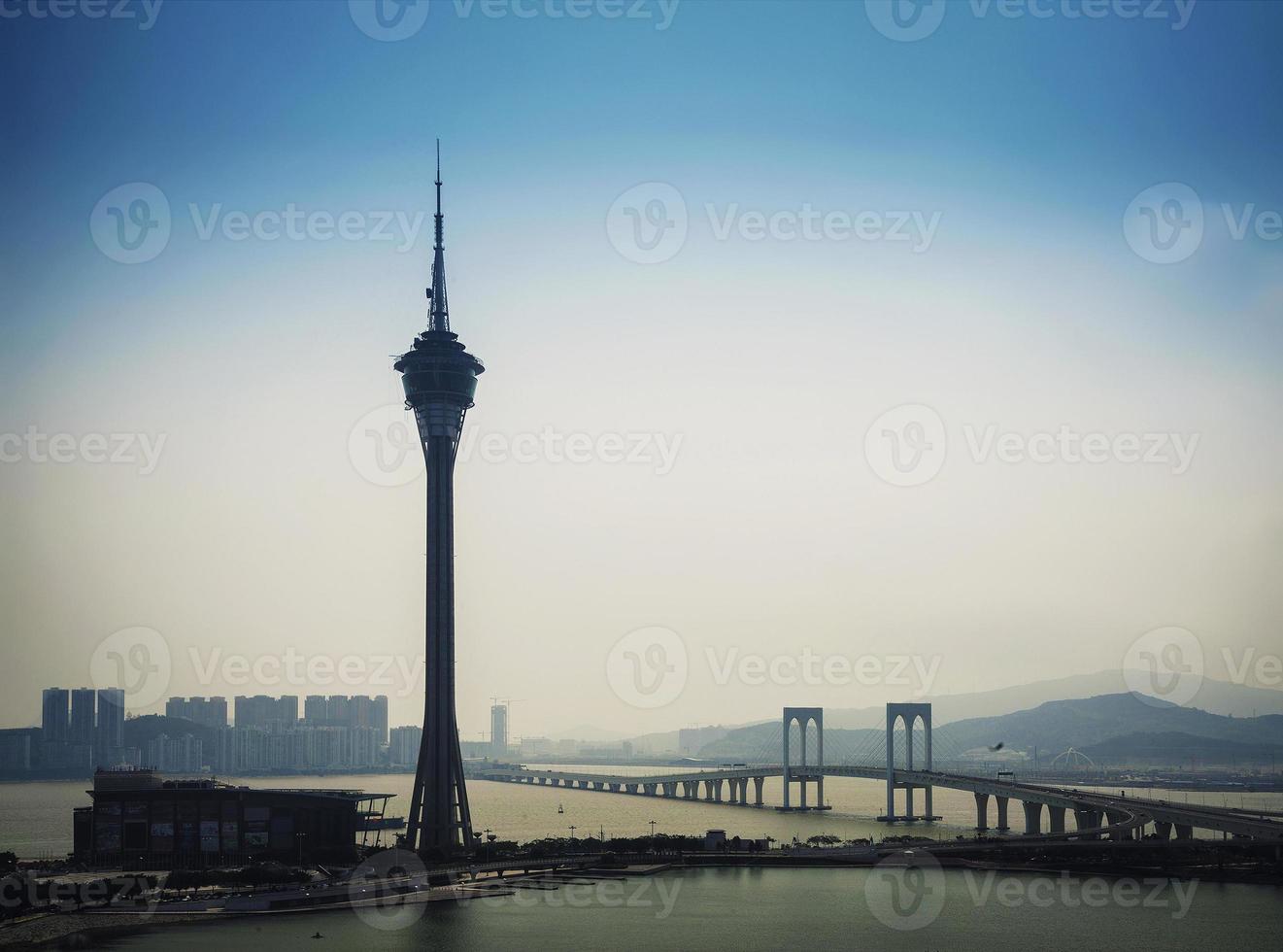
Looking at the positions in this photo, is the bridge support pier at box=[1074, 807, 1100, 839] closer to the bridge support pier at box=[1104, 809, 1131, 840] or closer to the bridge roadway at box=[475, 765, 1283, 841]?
the bridge roadway at box=[475, 765, 1283, 841]

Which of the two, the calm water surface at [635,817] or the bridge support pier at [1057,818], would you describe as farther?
the calm water surface at [635,817]

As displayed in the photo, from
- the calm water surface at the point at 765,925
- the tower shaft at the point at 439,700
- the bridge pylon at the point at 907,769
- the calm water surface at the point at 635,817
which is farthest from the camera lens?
the bridge pylon at the point at 907,769

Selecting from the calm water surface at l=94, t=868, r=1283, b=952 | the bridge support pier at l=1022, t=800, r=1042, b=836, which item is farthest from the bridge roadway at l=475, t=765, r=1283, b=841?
the calm water surface at l=94, t=868, r=1283, b=952

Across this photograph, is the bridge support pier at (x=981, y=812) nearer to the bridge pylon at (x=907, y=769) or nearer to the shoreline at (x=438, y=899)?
the bridge pylon at (x=907, y=769)

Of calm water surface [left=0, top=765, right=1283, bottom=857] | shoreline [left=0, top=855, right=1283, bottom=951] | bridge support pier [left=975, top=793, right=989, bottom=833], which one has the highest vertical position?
shoreline [left=0, top=855, right=1283, bottom=951]

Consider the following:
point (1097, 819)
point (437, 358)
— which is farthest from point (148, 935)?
point (1097, 819)

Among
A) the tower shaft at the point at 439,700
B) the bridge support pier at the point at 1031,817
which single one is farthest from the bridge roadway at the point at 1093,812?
the tower shaft at the point at 439,700

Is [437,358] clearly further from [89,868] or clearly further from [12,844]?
[12,844]

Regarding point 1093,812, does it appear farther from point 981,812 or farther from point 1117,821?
point 981,812
